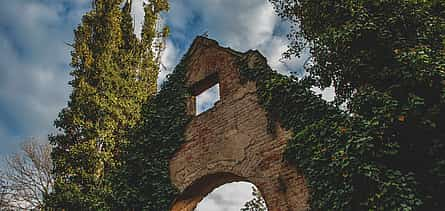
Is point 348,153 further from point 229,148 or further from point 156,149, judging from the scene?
point 156,149

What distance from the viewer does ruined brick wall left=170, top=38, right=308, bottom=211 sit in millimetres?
7426

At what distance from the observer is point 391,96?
6789 mm

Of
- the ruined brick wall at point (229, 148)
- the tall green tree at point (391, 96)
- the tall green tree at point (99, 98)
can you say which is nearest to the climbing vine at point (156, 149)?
the ruined brick wall at point (229, 148)

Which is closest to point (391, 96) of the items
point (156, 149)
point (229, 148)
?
point (229, 148)

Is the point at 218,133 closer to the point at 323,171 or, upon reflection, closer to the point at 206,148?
the point at 206,148

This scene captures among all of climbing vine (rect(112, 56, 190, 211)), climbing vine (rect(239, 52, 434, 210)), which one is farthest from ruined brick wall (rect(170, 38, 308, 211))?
climbing vine (rect(239, 52, 434, 210))

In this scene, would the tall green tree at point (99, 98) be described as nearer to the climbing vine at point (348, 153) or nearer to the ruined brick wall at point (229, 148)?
the ruined brick wall at point (229, 148)

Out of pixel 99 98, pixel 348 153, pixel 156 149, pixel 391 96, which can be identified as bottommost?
pixel 348 153

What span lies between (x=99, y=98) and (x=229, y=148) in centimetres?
891

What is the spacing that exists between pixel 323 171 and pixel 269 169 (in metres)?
1.27

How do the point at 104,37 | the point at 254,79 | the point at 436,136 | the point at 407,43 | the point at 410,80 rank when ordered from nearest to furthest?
the point at 436,136, the point at 410,80, the point at 407,43, the point at 254,79, the point at 104,37

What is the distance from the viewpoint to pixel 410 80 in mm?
6711

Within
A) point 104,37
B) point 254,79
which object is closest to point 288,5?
point 254,79

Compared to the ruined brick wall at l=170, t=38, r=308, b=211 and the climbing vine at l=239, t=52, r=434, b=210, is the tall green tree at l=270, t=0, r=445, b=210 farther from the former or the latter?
the ruined brick wall at l=170, t=38, r=308, b=211
